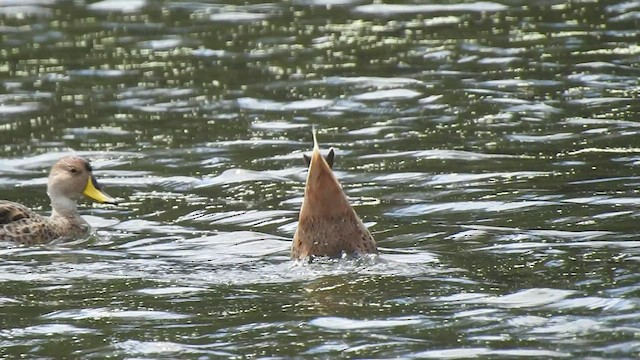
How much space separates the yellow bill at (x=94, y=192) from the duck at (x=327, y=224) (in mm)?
2628

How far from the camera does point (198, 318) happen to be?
339 inches

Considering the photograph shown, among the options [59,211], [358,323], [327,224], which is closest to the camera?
[358,323]

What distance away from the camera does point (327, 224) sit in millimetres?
9750

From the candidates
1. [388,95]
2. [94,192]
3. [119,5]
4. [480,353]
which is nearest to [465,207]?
[94,192]

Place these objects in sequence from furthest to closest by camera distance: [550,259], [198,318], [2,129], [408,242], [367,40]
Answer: [367,40], [2,129], [408,242], [550,259], [198,318]

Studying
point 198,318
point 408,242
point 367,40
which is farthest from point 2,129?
point 198,318

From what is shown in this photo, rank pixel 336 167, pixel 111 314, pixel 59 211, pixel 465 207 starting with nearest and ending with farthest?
pixel 111 314 → pixel 465 207 → pixel 59 211 → pixel 336 167

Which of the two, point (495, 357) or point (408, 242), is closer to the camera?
point (495, 357)

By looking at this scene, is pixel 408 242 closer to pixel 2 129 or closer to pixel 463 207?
pixel 463 207

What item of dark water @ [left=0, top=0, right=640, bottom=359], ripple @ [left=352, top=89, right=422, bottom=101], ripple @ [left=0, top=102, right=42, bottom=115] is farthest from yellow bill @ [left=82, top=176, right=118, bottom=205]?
ripple @ [left=352, top=89, right=422, bottom=101]

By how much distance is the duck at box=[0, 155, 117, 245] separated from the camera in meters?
11.2

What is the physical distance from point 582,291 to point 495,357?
1.26 metres

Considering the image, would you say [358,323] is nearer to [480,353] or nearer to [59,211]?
[480,353]

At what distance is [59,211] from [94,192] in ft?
1.05
